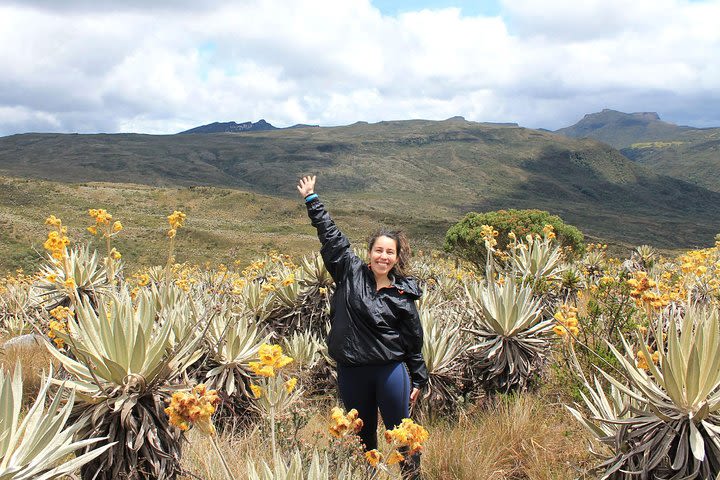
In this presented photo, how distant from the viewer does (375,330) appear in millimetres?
3055

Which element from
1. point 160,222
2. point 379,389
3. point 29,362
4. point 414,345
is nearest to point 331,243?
point 414,345

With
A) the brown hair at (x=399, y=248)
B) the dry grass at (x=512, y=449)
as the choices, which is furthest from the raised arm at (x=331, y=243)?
the dry grass at (x=512, y=449)

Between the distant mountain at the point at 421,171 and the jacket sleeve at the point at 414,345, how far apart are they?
81867mm

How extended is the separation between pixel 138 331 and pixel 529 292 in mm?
3208

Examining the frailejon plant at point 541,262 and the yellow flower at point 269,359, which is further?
the frailejon plant at point 541,262

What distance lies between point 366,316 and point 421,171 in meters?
130

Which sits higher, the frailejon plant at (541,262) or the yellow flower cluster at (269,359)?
the yellow flower cluster at (269,359)

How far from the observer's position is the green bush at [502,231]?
17672mm

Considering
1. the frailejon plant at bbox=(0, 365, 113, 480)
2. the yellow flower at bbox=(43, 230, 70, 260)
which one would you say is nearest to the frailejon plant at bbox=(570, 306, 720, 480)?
the frailejon plant at bbox=(0, 365, 113, 480)

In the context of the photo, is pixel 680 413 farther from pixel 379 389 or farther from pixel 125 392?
pixel 125 392

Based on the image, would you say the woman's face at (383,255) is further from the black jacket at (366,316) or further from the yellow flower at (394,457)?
the yellow flower at (394,457)

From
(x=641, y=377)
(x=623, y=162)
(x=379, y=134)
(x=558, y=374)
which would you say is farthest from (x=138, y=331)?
(x=379, y=134)

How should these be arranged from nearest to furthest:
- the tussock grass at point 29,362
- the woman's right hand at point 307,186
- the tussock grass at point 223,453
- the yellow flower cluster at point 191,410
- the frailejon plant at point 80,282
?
the yellow flower cluster at point 191,410, the tussock grass at point 223,453, the woman's right hand at point 307,186, the tussock grass at point 29,362, the frailejon plant at point 80,282

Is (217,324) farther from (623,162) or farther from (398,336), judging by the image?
(623,162)
